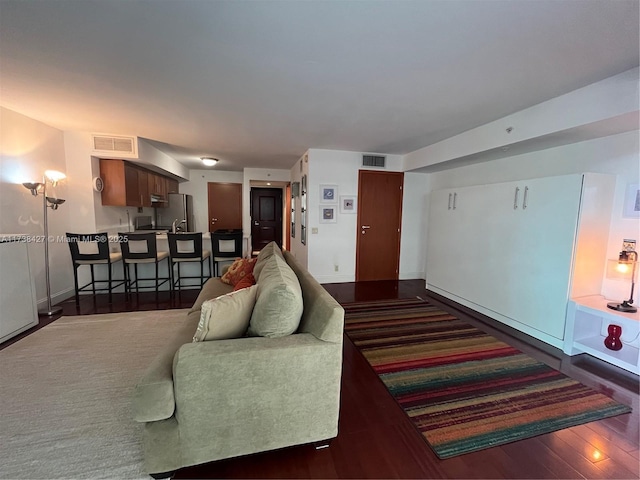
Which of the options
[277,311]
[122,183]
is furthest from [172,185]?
→ [277,311]

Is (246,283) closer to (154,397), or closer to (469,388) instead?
(154,397)

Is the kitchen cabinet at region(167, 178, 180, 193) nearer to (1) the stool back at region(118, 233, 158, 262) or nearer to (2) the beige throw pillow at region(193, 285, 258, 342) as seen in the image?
(1) the stool back at region(118, 233, 158, 262)

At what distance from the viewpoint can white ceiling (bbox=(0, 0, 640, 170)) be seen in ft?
4.81

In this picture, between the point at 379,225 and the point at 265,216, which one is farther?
the point at 265,216

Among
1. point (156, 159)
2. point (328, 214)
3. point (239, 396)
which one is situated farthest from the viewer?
point (328, 214)

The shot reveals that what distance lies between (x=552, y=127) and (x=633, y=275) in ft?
5.00

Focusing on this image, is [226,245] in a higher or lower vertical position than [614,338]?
higher

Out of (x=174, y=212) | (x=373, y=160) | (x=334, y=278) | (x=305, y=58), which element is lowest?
(x=334, y=278)

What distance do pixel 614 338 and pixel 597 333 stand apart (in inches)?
12.9

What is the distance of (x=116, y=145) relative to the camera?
155 inches

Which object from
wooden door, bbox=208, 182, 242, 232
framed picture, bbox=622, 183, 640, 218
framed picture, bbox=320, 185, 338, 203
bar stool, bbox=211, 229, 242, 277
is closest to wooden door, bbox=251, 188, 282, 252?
wooden door, bbox=208, 182, 242, 232

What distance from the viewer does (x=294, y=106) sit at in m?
2.77

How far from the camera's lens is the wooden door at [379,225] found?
16.4 feet

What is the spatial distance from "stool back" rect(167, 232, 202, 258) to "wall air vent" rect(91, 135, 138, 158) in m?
1.44
